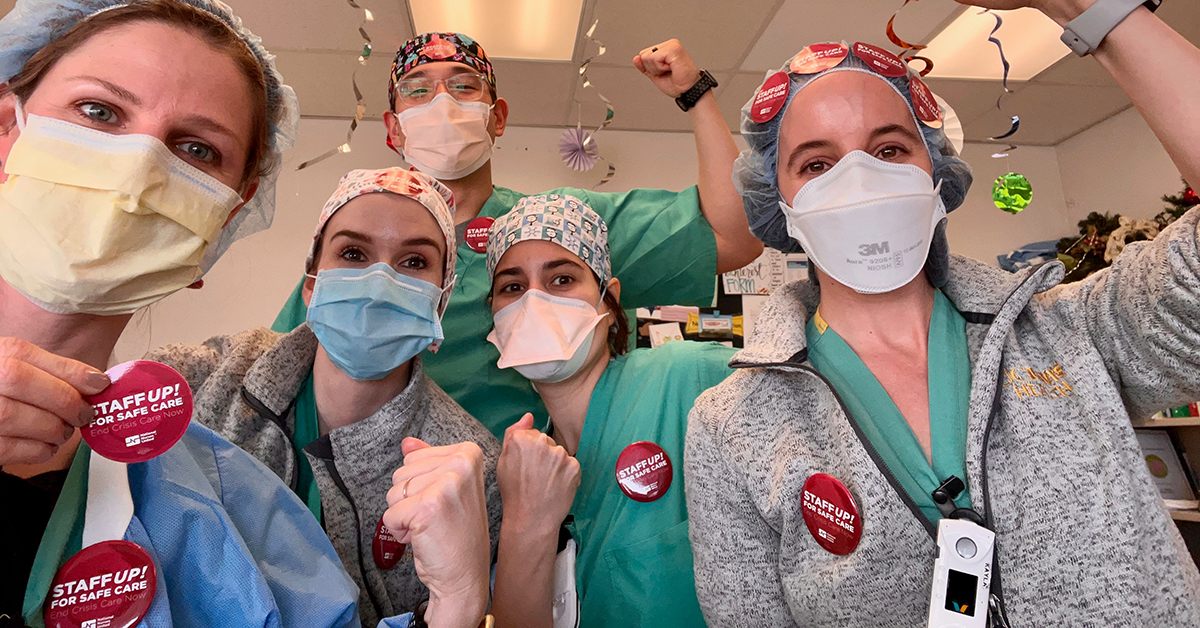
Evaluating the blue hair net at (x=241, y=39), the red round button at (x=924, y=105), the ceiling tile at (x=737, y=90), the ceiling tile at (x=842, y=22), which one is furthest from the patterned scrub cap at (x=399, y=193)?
the ceiling tile at (x=737, y=90)

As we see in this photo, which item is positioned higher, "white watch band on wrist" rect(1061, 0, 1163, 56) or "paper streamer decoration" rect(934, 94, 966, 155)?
"paper streamer decoration" rect(934, 94, 966, 155)

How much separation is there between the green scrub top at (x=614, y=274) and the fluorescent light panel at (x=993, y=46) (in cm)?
246

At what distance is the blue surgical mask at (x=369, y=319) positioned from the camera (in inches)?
56.7

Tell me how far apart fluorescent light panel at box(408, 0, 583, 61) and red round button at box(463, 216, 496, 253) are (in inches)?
66.6

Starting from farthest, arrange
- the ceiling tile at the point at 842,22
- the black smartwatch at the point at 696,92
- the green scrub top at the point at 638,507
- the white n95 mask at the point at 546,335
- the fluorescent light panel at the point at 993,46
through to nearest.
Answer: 1. the fluorescent light panel at the point at 993,46
2. the ceiling tile at the point at 842,22
3. the black smartwatch at the point at 696,92
4. the white n95 mask at the point at 546,335
5. the green scrub top at the point at 638,507

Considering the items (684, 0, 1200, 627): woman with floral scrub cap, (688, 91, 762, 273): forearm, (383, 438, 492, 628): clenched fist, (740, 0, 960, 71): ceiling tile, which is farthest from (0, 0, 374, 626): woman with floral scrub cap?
(740, 0, 960, 71): ceiling tile

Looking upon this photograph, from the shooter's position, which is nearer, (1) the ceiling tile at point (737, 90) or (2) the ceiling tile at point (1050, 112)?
(1) the ceiling tile at point (737, 90)

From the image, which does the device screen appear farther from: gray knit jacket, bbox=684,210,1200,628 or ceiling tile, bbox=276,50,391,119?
ceiling tile, bbox=276,50,391,119

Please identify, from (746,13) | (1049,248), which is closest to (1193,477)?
(1049,248)

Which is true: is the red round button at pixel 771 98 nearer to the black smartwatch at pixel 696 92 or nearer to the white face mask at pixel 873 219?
the white face mask at pixel 873 219

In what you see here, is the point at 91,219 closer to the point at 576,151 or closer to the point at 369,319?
the point at 369,319

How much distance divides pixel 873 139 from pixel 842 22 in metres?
2.61

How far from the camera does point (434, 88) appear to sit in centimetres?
223

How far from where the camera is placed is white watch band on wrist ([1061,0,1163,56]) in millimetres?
944
